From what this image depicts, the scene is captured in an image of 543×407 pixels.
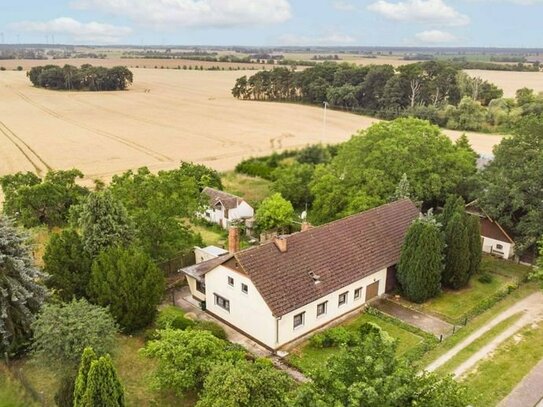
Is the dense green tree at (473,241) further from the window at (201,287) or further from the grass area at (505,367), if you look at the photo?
the window at (201,287)

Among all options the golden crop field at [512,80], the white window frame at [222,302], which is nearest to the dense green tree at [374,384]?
the white window frame at [222,302]

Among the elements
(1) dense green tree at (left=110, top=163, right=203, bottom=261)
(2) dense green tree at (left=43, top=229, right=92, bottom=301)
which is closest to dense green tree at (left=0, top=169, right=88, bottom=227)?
(1) dense green tree at (left=110, top=163, right=203, bottom=261)

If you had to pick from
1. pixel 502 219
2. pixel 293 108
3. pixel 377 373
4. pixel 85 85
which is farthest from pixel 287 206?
pixel 85 85

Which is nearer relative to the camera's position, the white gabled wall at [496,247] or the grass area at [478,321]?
the grass area at [478,321]

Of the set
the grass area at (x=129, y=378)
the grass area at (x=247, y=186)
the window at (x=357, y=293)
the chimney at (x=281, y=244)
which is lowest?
the grass area at (x=129, y=378)

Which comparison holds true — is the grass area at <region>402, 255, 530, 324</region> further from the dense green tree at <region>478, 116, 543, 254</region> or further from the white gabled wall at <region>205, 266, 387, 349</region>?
the white gabled wall at <region>205, 266, 387, 349</region>

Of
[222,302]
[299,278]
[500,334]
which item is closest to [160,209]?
[222,302]
